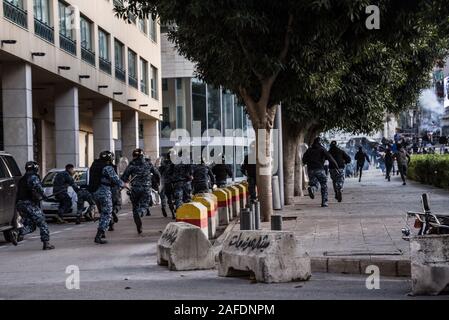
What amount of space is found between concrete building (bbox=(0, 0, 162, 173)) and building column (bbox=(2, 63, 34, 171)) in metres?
0.03

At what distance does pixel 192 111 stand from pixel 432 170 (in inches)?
1108

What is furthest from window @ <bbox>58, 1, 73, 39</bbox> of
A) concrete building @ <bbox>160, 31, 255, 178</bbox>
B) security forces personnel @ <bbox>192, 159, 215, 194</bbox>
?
concrete building @ <bbox>160, 31, 255, 178</bbox>

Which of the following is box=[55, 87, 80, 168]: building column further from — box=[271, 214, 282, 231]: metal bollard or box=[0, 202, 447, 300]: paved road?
box=[271, 214, 282, 231]: metal bollard

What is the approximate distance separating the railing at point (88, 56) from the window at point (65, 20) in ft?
5.49

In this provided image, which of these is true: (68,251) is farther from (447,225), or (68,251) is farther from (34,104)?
(34,104)

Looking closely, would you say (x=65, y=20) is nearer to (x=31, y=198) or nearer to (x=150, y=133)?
(x=31, y=198)

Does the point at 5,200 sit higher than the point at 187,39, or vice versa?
the point at 187,39

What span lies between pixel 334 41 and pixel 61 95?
64.9 feet

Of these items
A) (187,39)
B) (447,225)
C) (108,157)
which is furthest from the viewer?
(187,39)

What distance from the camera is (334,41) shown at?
1549 centimetres

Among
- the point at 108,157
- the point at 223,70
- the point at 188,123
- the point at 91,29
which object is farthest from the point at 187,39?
the point at 188,123

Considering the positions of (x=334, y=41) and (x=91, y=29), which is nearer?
(x=334, y=41)

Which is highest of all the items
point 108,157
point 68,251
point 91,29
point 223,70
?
point 91,29

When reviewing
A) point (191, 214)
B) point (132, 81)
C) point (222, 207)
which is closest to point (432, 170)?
point (222, 207)
